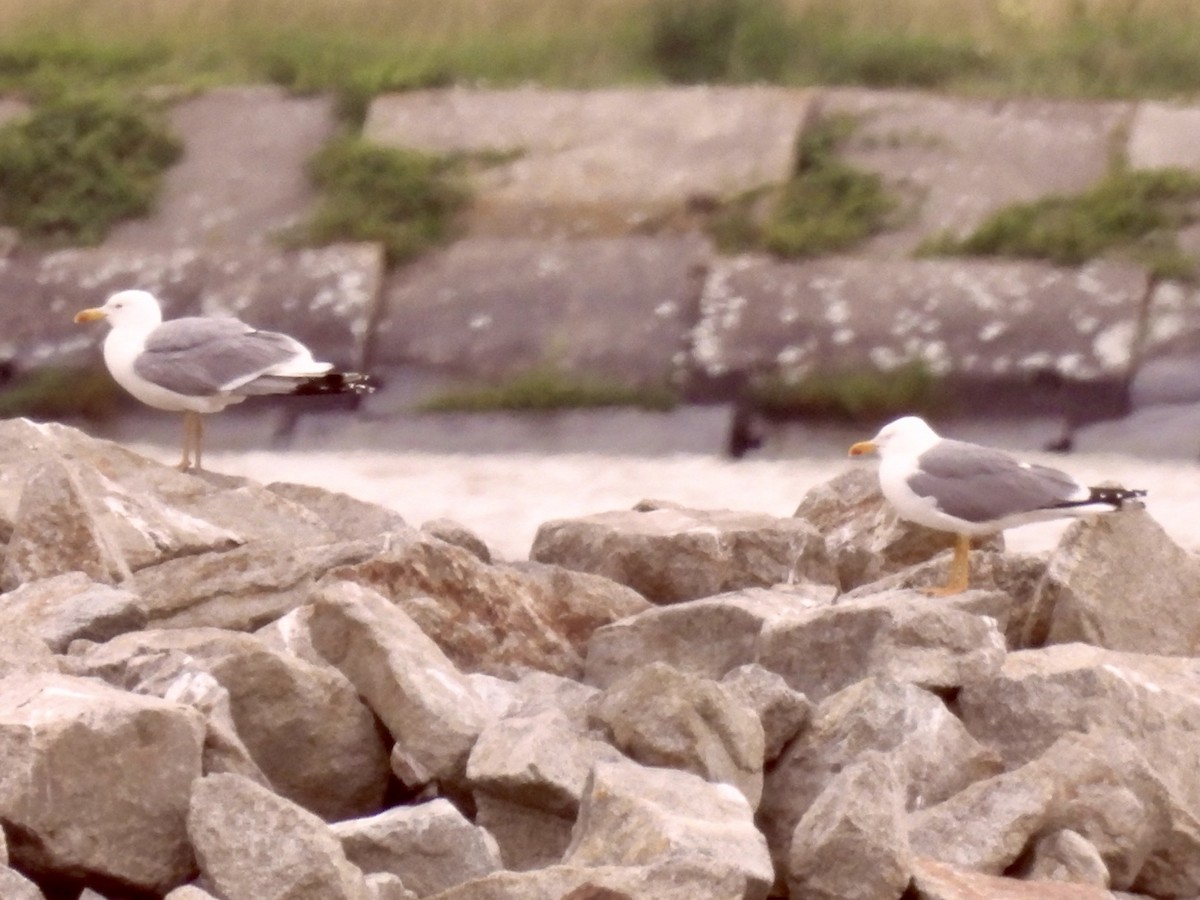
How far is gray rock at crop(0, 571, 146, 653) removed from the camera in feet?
16.6

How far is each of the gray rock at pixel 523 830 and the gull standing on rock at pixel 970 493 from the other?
1.86m

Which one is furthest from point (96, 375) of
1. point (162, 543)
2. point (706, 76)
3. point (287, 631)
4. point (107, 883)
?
point (107, 883)

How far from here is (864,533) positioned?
688cm

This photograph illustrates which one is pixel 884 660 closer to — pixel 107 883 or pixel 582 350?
pixel 107 883

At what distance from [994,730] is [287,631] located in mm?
1447

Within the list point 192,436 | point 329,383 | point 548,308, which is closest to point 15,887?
point 329,383

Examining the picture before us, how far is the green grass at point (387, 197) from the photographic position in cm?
1248

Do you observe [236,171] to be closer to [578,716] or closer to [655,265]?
[655,265]

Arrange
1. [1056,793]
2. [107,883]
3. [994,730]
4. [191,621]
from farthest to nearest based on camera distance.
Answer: [191,621] → [994,730] → [1056,793] → [107,883]

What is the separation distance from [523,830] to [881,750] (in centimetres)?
71

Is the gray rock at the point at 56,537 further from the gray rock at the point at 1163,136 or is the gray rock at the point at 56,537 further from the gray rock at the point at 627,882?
the gray rock at the point at 1163,136

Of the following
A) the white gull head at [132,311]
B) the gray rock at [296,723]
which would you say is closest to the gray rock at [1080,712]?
the gray rock at [296,723]

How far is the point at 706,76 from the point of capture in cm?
1339

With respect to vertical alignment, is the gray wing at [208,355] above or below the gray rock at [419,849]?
below
